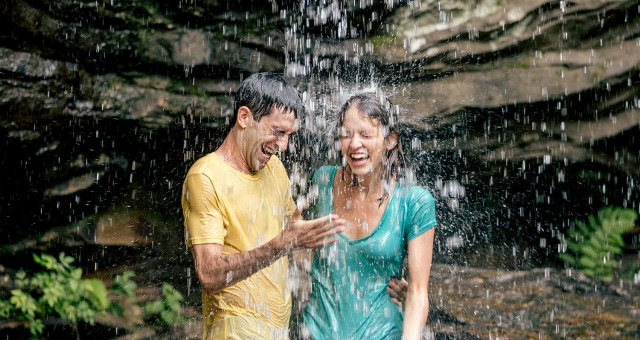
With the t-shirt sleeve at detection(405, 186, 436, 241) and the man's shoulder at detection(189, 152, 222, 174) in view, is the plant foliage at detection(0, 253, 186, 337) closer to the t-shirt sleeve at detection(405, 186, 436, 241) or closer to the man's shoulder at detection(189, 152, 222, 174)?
the man's shoulder at detection(189, 152, 222, 174)

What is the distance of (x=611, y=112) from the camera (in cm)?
528

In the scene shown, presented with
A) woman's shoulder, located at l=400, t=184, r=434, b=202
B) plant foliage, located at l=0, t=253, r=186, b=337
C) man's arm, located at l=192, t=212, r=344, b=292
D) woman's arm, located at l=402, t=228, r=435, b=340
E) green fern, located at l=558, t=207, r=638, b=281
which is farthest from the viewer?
green fern, located at l=558, t=207, r=638, b=281

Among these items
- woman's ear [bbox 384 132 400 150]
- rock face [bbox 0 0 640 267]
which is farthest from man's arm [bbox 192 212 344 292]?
rock face [bbox 0 0 640 267]

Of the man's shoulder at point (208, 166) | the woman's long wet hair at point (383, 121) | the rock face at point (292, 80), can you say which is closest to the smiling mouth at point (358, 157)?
the woman's long wet hair at point (383, 121)

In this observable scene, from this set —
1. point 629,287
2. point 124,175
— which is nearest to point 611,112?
point 629,287

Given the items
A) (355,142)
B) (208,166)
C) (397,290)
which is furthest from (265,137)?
(397,290)

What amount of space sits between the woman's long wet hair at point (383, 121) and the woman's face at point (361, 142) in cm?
2

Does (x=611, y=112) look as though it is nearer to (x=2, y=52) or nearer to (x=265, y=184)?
(x=265, y=184)

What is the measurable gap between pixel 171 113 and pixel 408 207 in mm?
2807

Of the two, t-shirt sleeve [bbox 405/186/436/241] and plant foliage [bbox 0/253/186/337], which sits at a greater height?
t-shirt sleeve [bbox 405/186/436/241]

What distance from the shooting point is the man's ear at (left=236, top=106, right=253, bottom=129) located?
3.03 meters

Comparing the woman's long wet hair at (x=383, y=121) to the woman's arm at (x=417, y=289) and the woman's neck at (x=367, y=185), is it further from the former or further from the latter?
the woman's arm at (x=417, y=289)

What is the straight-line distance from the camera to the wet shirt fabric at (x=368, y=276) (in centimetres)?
269

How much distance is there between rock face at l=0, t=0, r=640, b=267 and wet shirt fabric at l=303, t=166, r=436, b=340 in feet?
6.85
